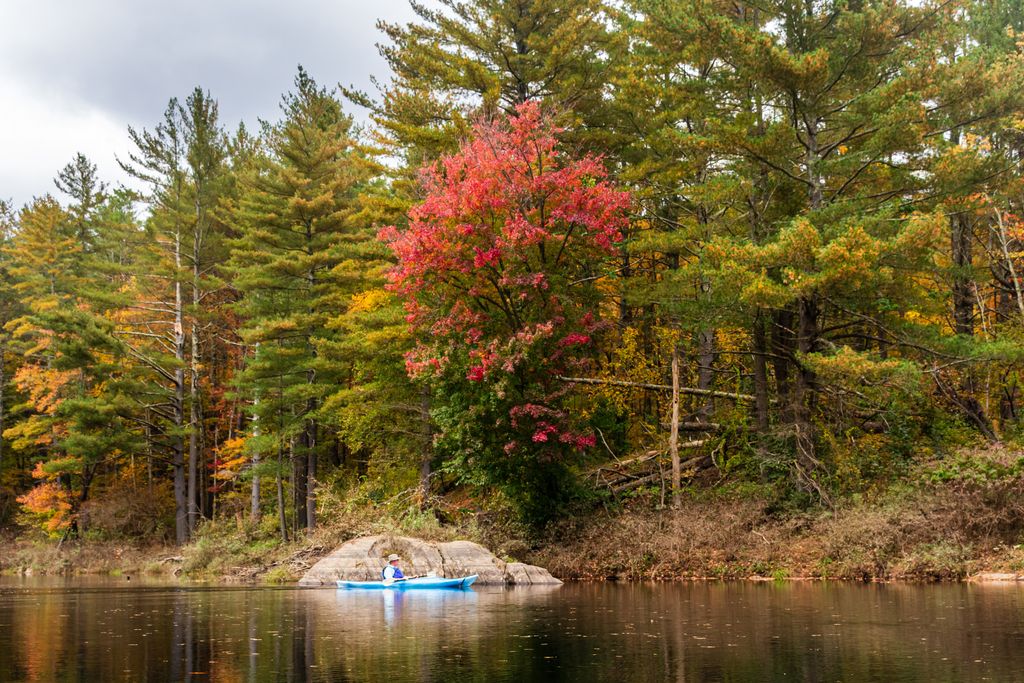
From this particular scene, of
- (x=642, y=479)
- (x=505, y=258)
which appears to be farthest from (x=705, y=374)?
(x=505, y=258)

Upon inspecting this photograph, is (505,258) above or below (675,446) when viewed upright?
above

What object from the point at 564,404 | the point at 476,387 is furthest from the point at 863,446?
the point at 476,387

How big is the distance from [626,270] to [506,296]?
11.0 metres

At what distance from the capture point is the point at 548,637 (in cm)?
1230

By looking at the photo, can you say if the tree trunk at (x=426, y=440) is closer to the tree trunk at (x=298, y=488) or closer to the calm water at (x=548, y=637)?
the tree trunk at (x=298, y=488)

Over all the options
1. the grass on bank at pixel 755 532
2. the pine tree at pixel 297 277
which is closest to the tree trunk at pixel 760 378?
the grass on bank at pixel 755 532

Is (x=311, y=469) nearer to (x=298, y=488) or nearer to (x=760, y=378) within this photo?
(x=298, y=488)

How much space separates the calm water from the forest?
749 centimetres

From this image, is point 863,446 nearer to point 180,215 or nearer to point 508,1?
point 508,1

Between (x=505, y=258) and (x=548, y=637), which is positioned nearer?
(x=548, y=637)

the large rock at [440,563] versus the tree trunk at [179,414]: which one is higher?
the tree trunk at [179,414]

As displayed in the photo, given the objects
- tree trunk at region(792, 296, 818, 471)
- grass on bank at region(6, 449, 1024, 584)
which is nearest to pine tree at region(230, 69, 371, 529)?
grass on bank at region(6, 449, 1024, 584)

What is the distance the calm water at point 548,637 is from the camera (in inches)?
364

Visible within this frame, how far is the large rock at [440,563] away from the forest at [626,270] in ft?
9.02
